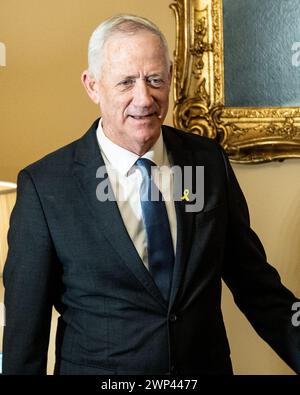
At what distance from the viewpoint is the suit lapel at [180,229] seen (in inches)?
54.8

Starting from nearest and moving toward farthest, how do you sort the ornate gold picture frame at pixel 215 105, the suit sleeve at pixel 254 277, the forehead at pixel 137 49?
1. the forehead at pixel 137 49
2. the suit sleeve at pixel 254 277
3. the ornate gold picture frame at pixel 215 105

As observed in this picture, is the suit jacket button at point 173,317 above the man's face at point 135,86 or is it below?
below

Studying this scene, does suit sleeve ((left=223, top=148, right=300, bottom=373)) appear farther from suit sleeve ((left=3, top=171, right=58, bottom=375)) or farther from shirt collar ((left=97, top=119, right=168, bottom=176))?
suit sleeve ((left=3, top=171, right=58, bottom=375))

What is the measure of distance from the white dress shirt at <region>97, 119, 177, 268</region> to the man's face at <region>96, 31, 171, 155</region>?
0.04 m

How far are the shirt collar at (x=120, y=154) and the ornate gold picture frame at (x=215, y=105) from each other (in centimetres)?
74

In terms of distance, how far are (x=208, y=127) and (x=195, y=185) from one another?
75 cm

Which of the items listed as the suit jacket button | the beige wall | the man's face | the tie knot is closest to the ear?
the man's face

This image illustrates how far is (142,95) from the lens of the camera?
136 centimetres

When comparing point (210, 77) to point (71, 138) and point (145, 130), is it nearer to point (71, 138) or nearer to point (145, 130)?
point (71, 138)

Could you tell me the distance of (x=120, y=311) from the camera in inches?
54.6

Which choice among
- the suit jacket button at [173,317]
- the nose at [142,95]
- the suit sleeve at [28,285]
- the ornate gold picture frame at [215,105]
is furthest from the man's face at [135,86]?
the ornate gold picture frame at [215,105]

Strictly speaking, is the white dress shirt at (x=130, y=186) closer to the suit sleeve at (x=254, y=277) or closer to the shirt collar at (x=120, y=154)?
the shirt collar at (x=120, y=154)
